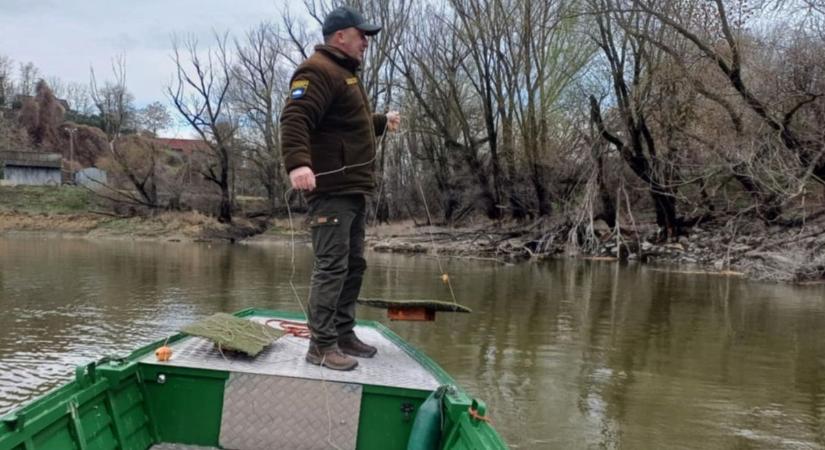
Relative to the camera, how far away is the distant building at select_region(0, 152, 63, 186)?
40969mm

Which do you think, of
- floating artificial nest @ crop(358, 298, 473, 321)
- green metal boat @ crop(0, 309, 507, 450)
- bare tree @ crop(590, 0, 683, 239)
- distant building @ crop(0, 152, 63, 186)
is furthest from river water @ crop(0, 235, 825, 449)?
distant building @ crop(0, 152, 63, 186)

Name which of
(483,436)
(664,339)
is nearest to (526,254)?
(664,339)

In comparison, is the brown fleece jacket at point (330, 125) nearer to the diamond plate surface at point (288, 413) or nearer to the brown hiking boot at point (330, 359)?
the brown hiking boot at point (330, 359)

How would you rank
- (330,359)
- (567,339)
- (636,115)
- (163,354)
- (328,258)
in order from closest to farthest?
(163,354)
(330,359)
(328,258)
(567,339)
(636,115)

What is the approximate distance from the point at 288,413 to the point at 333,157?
1.35m

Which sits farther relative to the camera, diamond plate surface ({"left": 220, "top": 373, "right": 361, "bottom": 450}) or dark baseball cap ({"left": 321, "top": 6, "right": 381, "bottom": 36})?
dark baseball cap ({"left": 321, "top": 6, "right": 381, "bottom": 36})

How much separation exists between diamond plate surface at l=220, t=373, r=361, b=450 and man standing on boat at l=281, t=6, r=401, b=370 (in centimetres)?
27

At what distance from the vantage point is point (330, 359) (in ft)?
11.2

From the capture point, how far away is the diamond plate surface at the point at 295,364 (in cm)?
320

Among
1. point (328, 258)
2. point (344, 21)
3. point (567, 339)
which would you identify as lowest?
point (567, 339)

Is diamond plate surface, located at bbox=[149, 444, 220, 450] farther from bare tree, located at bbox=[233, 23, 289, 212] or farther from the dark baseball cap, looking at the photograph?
bare tree, located at bbox=[233, 23, 289, 212]

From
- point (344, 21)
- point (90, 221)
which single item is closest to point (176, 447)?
point (344, 21)

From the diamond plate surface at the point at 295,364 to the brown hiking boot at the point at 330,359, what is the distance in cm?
4

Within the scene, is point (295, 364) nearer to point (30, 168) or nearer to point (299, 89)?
point (299, 89)
